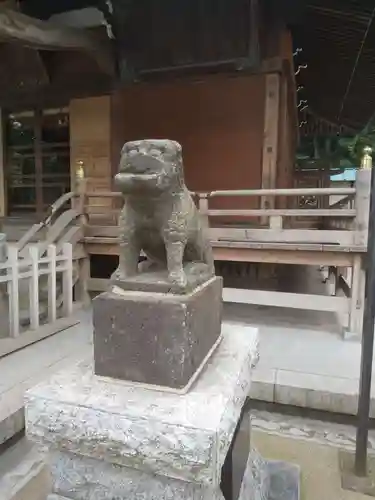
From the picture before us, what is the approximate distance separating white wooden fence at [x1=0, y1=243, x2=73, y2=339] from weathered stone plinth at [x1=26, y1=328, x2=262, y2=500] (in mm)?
2192

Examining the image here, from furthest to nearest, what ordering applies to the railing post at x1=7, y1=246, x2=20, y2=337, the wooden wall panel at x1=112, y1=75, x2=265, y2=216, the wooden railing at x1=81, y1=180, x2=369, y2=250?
the wooden wall panel at x1=112, y1=75, x2=265, y2=216 < the wooden railing at x1=81, y1=180, x2=369, y2=250 < the railing post at x1=7, y1=246, x2=20, y2=337

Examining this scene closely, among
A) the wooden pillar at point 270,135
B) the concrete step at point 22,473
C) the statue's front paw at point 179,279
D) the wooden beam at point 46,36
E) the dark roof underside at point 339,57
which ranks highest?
the dark roof underside at point 339,57

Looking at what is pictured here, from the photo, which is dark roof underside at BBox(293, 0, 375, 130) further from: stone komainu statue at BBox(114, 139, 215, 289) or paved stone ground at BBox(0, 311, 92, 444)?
paved stone ground at BBox(0, 311, 92, 444)

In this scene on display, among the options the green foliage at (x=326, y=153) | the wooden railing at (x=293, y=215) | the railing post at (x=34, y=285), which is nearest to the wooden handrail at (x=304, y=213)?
the wooden railing at (x=293, y=215)

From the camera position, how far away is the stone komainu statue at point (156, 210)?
155 cm

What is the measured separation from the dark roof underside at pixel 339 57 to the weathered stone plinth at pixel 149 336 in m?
4.55

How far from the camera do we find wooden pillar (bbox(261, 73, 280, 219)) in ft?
A: 18.3

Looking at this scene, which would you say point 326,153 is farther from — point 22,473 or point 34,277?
point 22,473

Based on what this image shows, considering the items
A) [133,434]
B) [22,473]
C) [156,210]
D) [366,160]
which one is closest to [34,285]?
[22,473]

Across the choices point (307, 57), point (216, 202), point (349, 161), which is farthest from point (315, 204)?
point (216, 202)

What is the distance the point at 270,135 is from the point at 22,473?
16.3ft

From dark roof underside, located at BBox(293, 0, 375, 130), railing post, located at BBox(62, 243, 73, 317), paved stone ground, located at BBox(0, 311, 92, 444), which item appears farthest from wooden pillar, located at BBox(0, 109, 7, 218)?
dark roof underside, located at BBox(293, 0, 375, 130)

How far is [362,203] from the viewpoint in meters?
3.92

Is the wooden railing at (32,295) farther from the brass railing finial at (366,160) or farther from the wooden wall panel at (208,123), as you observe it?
the brass railing finial at (366,160)
